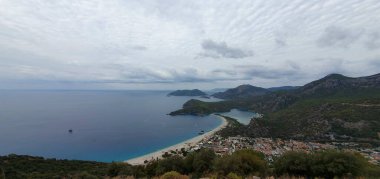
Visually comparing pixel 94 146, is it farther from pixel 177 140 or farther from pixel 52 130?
pixel 52 130

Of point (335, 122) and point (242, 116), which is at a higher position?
point (335, 122)

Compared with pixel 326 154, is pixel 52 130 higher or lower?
lower

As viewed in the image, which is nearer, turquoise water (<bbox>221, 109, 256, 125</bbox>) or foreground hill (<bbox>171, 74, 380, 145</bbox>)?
foreground hill (<bbox>171, 74, 380, 145</bbox>)

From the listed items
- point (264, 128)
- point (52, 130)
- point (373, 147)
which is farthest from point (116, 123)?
point (373, 147)

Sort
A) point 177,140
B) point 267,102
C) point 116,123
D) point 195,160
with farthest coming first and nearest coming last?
point 267,102 < point 116,123 < point 177,140 < point 195,160

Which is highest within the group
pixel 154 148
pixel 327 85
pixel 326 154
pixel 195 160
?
pixel 327 85

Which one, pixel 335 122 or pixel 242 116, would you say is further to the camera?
pixel 242 116

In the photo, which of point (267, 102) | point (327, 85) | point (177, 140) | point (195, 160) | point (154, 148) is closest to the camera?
point (195, 160)

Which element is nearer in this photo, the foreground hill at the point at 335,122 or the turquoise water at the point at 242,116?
the foreground hill at the point at 335,122

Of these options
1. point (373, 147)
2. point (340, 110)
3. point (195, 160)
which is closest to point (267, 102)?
point (340, 110)

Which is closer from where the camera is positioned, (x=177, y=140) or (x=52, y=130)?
(x=177, y=140)
